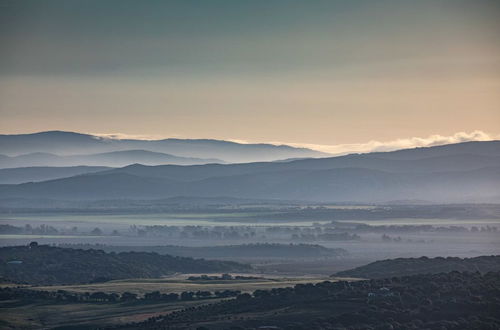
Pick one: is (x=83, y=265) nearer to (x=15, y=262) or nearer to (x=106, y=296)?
(x=15, y=262)

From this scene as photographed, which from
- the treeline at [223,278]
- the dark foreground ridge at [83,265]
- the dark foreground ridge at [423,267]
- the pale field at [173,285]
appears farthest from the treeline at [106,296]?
the dark foreground ridge at [423,267]

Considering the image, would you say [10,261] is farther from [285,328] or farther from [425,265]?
[285,328]

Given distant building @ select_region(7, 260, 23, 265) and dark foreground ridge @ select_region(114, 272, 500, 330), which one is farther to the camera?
Result: distant building @ select_region(7, 260, 23, 265)

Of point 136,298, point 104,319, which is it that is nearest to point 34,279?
point 136,298

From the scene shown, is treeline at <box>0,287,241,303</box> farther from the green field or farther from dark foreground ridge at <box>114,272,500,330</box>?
dark foreground ridge at <box>114,272,500,330</box>

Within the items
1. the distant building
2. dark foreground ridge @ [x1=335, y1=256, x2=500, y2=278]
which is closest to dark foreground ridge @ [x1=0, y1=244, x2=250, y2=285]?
the distant building

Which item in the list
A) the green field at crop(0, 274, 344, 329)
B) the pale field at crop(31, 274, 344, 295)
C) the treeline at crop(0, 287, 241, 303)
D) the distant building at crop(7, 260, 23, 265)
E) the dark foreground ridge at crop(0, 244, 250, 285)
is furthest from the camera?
the distant building at crop(7, 260, 23, 265)

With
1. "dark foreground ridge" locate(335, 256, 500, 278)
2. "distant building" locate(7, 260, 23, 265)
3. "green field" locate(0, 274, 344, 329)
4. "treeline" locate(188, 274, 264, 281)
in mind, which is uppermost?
"distant building" locate(7, 260, 23, 265)

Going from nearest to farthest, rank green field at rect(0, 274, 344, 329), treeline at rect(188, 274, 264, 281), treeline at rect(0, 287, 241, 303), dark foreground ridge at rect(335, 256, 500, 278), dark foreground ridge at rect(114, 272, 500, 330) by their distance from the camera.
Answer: dark foreground ridge at rect(114, 272, 500, 330)
green field at rect(0, 274, 344, 329)
treeline at rect(0, 287, 241, 303)
dark foreground ridge at rect(335, 256, 500, 278)
treeline at rect(188, 274, 264, 281)
